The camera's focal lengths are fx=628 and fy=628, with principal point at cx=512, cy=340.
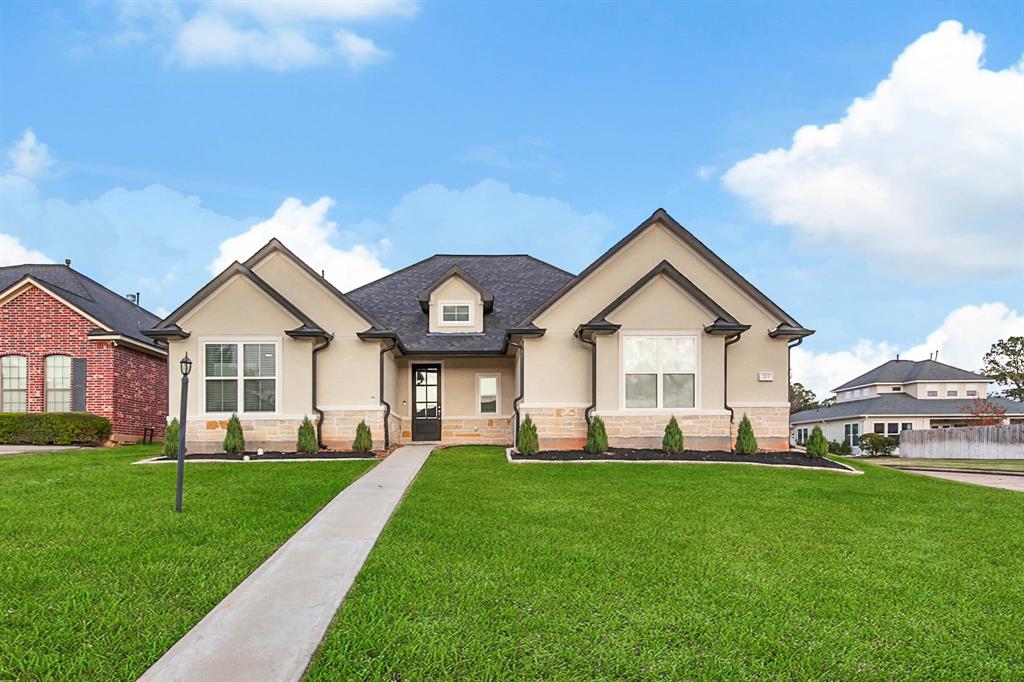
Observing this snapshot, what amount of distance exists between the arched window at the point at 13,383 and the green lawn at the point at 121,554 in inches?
404

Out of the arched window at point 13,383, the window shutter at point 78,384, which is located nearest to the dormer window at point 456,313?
the window shutter at point 78,384

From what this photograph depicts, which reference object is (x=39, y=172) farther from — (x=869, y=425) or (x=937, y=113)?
(x=869, y=425)

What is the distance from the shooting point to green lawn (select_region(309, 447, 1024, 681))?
144 inches

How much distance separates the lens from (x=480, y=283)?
20.8 metres

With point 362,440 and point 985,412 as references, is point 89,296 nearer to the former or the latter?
point 362,440

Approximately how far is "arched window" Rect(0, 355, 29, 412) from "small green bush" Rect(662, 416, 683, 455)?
1914 centimetres

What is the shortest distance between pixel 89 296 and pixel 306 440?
12274mm

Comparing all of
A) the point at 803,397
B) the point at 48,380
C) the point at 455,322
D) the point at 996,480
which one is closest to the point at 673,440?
the point at 455,322

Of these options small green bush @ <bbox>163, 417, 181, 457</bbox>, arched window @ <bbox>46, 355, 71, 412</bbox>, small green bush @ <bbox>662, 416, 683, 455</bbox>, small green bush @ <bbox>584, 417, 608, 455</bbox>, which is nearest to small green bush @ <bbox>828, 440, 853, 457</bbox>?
small green bush @ <bbox>662, 416, 683, 455</bbox>

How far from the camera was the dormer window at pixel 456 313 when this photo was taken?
1877 cm

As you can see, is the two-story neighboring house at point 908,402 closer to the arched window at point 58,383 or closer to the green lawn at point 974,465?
the green lawn at point 974,465

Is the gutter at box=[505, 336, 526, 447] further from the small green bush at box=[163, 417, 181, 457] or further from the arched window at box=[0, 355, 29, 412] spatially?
the arched window at box=[0, 355, 29, 412]

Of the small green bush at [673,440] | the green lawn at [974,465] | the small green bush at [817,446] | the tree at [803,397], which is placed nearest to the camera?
the small green bush at [673,440]

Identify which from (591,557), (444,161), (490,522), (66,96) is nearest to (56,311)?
(66,96)
